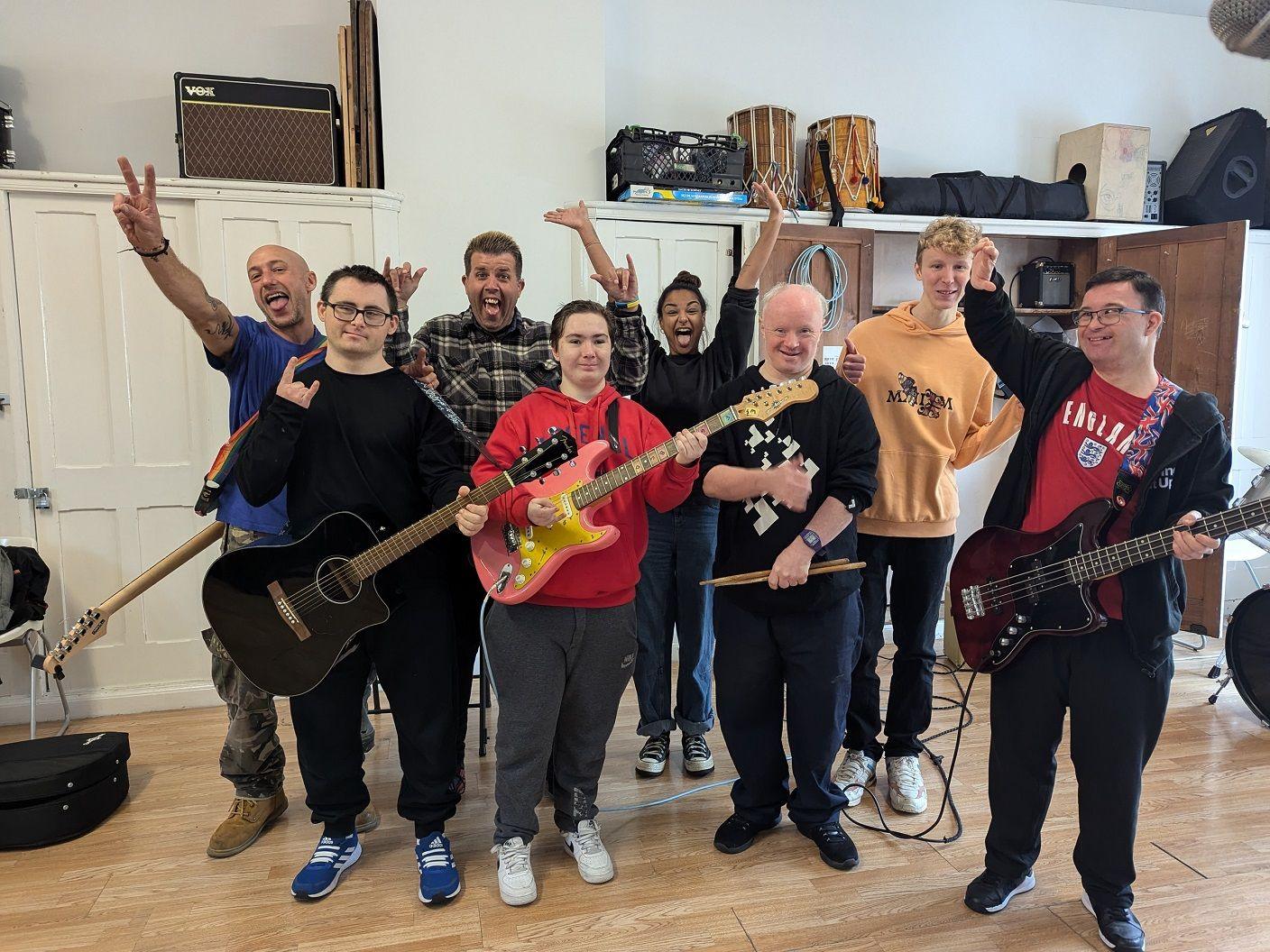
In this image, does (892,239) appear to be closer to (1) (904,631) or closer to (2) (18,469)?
(1) (904,631)

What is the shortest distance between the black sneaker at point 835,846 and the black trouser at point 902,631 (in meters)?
0.43

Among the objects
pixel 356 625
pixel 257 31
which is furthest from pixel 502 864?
pixel 257 31

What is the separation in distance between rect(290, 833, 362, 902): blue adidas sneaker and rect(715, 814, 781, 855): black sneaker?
3.37 feet

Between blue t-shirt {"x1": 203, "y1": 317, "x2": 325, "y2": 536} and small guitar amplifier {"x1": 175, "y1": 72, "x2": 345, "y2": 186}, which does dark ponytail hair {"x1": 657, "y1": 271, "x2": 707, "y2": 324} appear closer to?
blue t-shirt {"x1": 203, "y1": 317, "x2": 325, "y2": 536}

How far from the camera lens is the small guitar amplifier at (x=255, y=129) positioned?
3148 millimetres

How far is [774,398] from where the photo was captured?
1.89m

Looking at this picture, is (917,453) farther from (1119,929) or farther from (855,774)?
(1119,929)

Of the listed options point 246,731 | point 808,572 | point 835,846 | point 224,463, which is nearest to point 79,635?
Result: point 246,731

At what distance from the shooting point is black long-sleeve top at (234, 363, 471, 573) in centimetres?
197

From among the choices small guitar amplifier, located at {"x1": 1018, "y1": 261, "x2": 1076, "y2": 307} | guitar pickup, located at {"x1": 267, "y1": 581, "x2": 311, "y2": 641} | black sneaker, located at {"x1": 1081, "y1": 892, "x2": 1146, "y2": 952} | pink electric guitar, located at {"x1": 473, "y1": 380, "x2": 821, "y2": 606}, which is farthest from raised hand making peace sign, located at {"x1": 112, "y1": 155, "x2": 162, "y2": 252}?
small guitar amplifier, located at {"x1": 1018, "y1": 261, "x2": 1076, "y2": 307}

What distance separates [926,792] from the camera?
2.58 metres

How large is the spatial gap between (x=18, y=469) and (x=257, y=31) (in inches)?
85.0

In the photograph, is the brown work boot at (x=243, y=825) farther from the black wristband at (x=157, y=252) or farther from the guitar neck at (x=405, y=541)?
the black wristband at (x=157, y=252)

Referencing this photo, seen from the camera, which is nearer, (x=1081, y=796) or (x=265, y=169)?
(x=1081, y=796)
